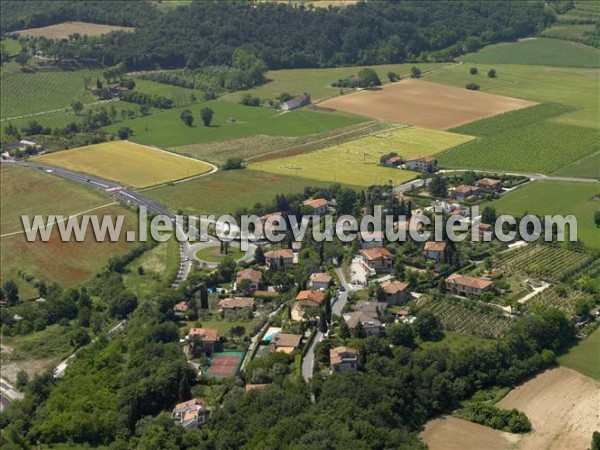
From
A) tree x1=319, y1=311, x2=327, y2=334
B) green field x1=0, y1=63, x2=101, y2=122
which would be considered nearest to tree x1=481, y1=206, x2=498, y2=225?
tree x1=319, y1=311, x2=327, y2=334

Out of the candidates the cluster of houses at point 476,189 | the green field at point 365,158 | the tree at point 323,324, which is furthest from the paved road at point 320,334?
the green field at point 365,158

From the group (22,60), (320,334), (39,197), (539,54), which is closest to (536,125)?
(539,54)

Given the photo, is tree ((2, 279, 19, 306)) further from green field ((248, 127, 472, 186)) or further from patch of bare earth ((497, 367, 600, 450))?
patch of bare earth ((497, 367, 600, 450))

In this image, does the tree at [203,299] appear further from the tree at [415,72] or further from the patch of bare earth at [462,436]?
the tree at [415,72]

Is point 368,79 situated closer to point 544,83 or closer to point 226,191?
point 544,83

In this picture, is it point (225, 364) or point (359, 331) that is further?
point (359, 331)

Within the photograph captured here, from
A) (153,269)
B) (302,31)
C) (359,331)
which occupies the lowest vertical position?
(153,269)
